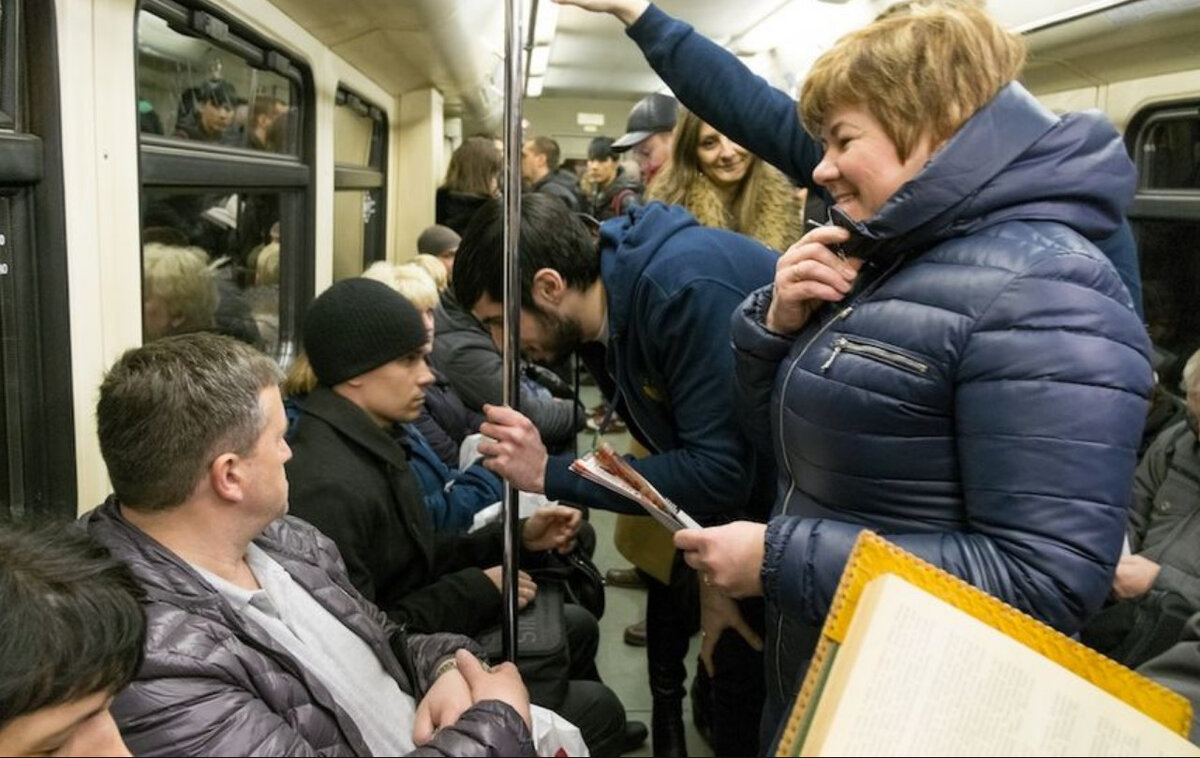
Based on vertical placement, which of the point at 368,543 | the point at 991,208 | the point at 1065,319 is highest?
the point at 991,208

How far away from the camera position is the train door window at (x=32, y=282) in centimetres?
160

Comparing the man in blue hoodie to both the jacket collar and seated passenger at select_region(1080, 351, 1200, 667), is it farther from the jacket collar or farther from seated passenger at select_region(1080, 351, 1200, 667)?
seated passenger at select_region(1080, 351, 1200, 667)

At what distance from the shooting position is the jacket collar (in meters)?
1.98

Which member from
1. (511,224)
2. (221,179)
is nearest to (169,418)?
(511,224)

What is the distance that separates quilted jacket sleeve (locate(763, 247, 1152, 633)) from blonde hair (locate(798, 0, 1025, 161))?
22 cm

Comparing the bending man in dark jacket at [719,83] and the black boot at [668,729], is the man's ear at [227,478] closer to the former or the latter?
the bending man in dark jacket at [719,83]

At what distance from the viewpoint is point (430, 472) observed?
273 cm

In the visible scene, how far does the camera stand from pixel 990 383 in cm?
97

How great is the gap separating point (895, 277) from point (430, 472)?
1.86 meters

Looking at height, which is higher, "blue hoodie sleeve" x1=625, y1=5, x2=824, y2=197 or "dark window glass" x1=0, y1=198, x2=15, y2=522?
"blue hoodie sleeve" x1=625, y1=5, x2=824, y2=197

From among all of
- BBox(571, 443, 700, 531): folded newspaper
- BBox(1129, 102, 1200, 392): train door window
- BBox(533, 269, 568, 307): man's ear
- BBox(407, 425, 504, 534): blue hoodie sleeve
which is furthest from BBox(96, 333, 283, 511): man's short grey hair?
BBox(1129, 102, 1200, 392): train door window

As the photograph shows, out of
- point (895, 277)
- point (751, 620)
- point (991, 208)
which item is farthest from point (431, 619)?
point (991, 208)

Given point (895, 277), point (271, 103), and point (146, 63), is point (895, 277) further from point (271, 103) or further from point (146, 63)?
point (271, 103)

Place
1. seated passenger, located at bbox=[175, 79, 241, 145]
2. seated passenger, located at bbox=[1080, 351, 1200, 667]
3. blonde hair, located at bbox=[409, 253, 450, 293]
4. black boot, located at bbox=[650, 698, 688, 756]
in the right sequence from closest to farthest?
seated passenger, located at bbox=[1080, 351, 1200, 667] < seated passenger, located at bbox=[175, 79, 241, 145] < black boot, located at bbox=[650, 698, 688, 756] < blonde hair, located at bbox=[409, 253, 450, 293]
